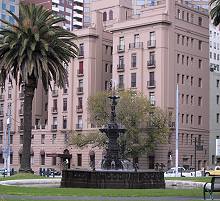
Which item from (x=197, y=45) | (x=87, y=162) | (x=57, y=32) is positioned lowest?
(x=87, y=162)

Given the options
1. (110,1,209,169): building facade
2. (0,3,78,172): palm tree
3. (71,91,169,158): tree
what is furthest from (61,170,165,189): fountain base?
(110,1,209,169): building facade

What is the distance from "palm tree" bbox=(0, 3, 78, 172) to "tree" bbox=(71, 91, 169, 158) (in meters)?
34.9

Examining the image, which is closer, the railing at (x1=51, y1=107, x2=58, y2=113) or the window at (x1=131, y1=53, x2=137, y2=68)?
the window at (x1=131, y1=53, x2=137, y2=68)

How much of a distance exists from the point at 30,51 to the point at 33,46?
2.28 feet

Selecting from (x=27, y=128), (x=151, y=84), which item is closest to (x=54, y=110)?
(x=151, y=84)

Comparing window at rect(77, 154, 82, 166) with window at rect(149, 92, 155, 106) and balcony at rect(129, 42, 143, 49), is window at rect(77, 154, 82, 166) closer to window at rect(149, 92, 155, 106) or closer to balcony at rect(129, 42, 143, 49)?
window at rect(149, 92, 155, 106)

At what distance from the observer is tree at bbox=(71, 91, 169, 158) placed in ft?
305

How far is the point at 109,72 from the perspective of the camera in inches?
4719

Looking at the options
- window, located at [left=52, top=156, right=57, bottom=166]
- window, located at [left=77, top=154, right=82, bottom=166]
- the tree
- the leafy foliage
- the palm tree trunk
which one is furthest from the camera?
window, located at [left=52, top=156, right=57, bottom=166]

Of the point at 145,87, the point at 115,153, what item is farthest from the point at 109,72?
the point at 115,153

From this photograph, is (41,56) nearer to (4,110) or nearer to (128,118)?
(128,118)

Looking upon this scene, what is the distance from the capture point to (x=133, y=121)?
9350 cm

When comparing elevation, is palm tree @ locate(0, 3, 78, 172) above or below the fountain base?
above

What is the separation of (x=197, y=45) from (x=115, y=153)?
2775 inches
